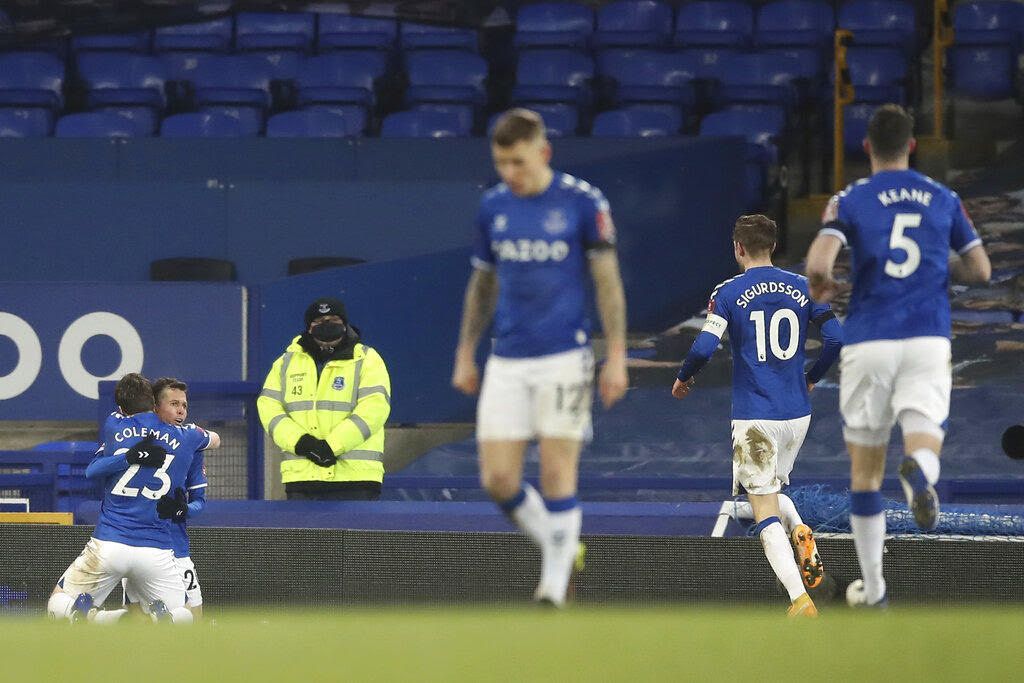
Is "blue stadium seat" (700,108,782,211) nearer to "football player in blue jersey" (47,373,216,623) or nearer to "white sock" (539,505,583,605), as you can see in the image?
"football player in blue jersey" (47,373,216,623)

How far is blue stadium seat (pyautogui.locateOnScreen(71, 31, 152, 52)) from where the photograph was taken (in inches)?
765

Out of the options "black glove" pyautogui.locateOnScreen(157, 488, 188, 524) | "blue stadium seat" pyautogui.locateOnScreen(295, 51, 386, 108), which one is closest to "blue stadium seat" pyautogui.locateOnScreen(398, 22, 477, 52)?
"blue stadium seat" pyautogui.locateOnScreen(295, 51, 386, 108)

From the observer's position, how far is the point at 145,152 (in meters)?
14.9

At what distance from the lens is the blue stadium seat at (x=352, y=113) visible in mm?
17234

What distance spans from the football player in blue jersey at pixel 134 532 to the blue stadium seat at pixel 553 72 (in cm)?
954

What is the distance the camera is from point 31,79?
723 inches

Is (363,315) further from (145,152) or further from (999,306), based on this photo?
(999,306)

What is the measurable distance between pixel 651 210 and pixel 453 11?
243 inches

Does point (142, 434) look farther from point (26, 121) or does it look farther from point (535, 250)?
point (26, 121)

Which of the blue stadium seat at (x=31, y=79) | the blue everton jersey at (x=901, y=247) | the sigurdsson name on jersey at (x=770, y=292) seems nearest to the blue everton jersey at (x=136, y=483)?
the sigurdsson name on jersey at (x=770, y=292)

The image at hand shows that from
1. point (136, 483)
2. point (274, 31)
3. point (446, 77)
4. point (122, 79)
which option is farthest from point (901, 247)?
point (274, 31)

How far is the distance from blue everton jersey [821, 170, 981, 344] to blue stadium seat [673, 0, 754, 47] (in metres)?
12.0

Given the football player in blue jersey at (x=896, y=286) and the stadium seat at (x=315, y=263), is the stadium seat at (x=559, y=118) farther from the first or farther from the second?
the football player in blue jersey at (x=896, y=286)

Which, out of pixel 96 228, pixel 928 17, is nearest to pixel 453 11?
pixel 928 17
